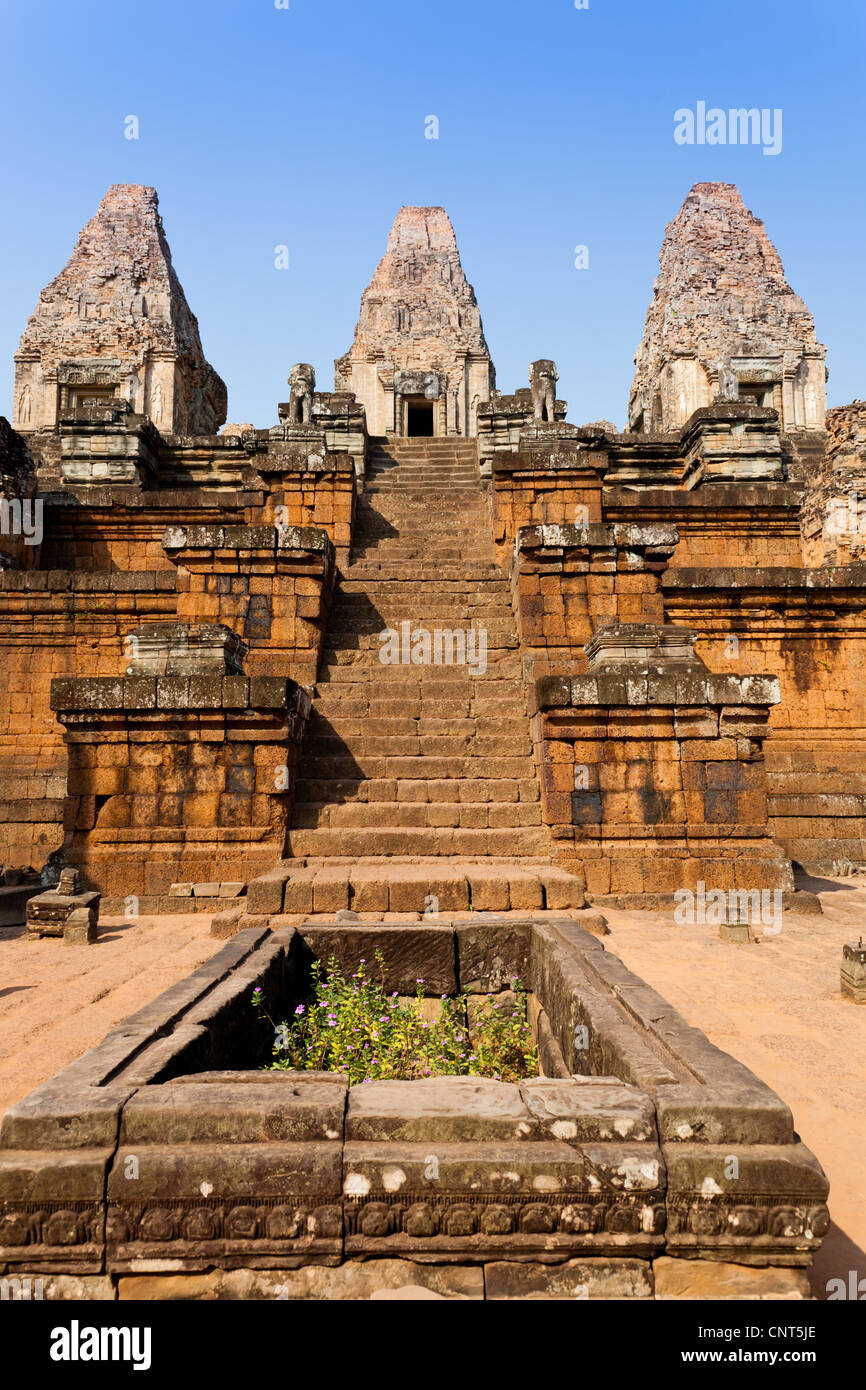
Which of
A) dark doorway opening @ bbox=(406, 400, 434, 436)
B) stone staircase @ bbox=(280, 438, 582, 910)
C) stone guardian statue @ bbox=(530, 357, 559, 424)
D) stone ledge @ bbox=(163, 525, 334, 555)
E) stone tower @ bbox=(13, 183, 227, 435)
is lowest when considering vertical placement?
stone staircase @ bbox=(280, 438, 582, 910)

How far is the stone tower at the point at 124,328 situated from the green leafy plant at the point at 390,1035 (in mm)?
29217

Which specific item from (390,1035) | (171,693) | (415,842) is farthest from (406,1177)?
(171,693)

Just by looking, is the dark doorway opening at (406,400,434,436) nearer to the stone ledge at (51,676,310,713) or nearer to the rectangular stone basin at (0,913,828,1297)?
the stone ledge at (51,676,310,713)

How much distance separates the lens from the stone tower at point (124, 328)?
30203 millimetres

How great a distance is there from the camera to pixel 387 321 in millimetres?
35125

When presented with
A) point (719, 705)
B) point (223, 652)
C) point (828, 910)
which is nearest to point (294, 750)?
point (223, 652)

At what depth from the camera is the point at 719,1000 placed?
3955mm

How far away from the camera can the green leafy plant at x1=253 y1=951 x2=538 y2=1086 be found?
10.9 feet

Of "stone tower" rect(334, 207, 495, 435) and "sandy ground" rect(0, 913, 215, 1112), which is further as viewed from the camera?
"stone tower" rect(334, 207, 495, 435)

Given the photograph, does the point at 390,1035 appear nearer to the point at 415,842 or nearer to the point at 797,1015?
the point at 797,1015

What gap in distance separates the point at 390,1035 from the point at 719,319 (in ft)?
120

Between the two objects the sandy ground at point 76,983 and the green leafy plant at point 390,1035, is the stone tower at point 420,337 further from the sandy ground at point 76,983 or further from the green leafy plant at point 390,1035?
the green leafy plant at point 390,1035

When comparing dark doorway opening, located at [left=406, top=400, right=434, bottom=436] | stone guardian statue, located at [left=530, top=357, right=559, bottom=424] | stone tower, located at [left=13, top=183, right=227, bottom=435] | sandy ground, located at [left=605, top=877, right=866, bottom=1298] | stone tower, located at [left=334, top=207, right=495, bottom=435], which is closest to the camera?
sandy ground, located at [left=605, top=877, right=866, bottom=1298]

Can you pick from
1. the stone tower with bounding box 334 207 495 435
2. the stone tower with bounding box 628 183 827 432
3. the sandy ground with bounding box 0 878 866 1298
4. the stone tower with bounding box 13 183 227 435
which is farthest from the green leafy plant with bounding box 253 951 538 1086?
the stone tower with bounding box 628 183 827 432
